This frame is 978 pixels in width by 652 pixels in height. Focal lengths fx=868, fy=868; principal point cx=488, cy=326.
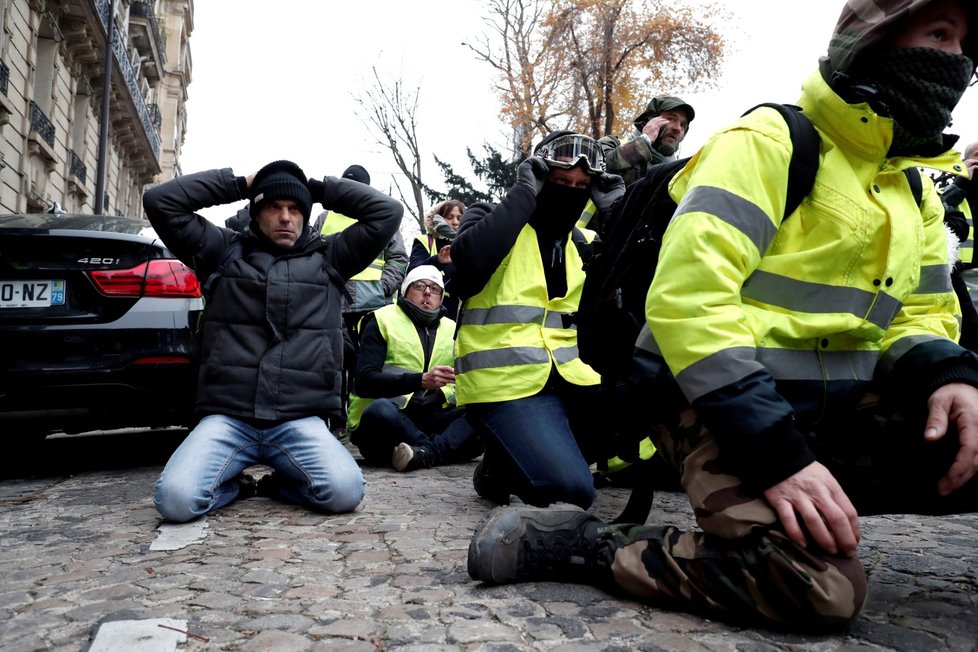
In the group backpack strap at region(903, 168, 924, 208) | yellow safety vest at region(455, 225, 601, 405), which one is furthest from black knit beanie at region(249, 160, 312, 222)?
backpack strap at region(903, 168, 924, 208)

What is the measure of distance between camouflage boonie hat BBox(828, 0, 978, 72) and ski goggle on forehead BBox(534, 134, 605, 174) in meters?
1.57

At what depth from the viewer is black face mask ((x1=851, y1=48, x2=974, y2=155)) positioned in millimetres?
2246

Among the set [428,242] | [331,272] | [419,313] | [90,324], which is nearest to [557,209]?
[331,272]

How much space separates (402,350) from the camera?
19.0 ft

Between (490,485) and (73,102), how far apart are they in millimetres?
24035

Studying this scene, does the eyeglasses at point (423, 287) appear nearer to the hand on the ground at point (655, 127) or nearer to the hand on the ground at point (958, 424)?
the hand on the ground at point (655, 127)

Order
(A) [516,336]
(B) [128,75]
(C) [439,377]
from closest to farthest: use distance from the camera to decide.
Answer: (A) [516,336] → (C) [439,377] → (B) [128,75]

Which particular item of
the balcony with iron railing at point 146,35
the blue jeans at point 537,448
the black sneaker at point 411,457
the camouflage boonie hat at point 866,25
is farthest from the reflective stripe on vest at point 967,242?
the balcony with iron railing at point 146,35

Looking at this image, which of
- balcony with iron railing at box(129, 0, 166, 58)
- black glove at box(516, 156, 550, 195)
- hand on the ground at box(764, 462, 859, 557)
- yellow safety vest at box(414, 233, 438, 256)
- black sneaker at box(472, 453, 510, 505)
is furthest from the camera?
balcony with iron railing at box(129, 0, 166, 58)

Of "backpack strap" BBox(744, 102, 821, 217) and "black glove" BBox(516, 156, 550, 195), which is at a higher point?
"black glove" BBox(516, 156, 550, 195)

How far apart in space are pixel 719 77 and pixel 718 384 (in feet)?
82.3

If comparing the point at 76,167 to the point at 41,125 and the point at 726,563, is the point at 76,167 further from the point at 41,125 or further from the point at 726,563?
the point at 726,563

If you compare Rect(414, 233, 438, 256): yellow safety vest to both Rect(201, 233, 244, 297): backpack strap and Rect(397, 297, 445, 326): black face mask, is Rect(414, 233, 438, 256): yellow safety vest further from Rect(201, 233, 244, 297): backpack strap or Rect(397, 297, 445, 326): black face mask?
Rect(201, 233, 244, 297): backpack strap

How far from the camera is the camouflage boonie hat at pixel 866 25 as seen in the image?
220 cm
